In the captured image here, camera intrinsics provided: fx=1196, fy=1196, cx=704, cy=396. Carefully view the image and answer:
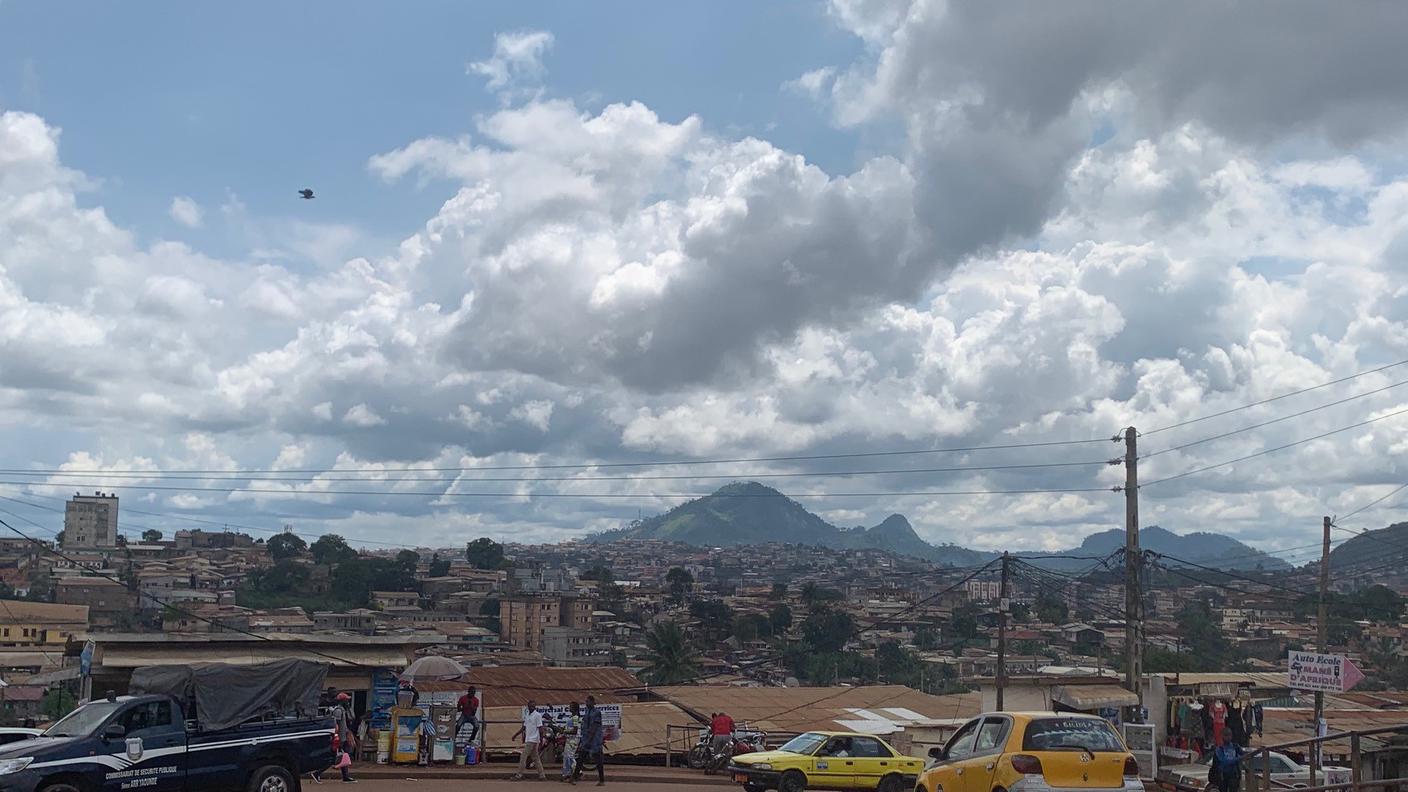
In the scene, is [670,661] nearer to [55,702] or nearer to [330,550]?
[55,702]

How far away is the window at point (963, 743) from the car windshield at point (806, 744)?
7723mm

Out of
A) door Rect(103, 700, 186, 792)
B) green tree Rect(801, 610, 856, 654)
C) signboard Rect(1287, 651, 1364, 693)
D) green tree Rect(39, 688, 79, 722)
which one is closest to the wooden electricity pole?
signboard Rect(1287, 651, 1364, 693)

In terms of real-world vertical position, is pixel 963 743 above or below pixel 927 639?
above

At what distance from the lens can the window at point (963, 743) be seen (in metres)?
15.3

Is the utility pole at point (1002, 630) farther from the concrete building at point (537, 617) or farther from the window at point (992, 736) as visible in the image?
the concrete building at point (537, 617)

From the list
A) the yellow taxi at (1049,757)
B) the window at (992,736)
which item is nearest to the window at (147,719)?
the yellow taxi at (1049,757)

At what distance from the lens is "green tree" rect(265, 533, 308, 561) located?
167 meters

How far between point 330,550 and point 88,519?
6428 cm

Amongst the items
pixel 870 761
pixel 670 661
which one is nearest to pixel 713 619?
pixel 670 661

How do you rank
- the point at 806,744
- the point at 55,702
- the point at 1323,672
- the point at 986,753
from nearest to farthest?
1. the point at 986,753
2. the point at 806,744
3. the point at 1323,672
4. the point at 55,702

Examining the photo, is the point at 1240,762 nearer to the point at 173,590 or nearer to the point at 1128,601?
the point at 1128,601

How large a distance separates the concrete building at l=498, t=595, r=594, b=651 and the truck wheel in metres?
98.4

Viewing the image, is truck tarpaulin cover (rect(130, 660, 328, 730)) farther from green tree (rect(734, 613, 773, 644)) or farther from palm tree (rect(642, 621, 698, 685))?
green tree (rect(734, 613, 773, 644))

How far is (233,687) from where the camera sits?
19.2m
